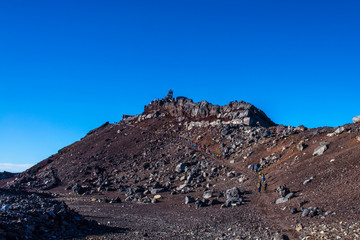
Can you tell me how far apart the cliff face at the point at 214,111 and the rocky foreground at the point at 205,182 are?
0.39m

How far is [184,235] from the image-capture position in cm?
1841

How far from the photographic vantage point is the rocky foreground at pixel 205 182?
61.7 ft

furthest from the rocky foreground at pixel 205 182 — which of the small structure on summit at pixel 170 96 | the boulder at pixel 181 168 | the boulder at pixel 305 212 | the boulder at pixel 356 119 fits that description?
the small structure on summit at pixel 170 96

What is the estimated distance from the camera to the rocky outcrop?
71.2 meters

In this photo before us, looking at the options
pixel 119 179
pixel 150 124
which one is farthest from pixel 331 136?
pixel 150 124

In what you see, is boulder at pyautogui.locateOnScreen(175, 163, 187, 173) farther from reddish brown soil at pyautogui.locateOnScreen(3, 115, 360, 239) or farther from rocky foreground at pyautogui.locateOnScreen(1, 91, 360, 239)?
reddish brown soil at pyautogui.locateOnScreen(3, 115, 360, 239)

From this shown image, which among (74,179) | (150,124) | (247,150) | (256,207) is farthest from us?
(150,124)

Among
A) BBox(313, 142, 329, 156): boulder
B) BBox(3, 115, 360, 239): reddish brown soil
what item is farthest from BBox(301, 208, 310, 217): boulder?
BBox(313, 142, 329, 156): boulder

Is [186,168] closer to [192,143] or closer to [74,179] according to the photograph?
[192,143]

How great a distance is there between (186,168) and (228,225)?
97.6 ft

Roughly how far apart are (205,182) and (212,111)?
41.2m

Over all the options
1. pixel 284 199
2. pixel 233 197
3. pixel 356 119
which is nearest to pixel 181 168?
pixel 233 197

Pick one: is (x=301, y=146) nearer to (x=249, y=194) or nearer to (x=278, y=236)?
(x=249, y=194)

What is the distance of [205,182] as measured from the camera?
142ft
